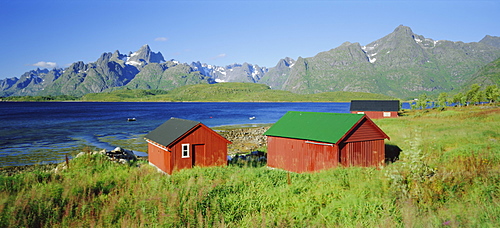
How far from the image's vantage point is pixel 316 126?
25141mm

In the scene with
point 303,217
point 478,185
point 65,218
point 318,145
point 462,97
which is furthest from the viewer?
point 462,97

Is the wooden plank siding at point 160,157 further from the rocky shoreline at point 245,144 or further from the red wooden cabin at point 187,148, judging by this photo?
the rocky shoreline at point 245,144

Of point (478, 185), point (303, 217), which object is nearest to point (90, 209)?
point (303, 217)

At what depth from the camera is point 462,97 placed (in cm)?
9944

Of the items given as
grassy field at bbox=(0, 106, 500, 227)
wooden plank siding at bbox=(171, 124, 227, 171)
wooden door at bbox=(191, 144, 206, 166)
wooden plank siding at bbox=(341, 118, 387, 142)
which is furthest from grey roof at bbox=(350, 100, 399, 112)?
grassy field at bbox=(0, 106, 500, 227)

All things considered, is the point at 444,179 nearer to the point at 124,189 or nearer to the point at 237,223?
the point at 237,223

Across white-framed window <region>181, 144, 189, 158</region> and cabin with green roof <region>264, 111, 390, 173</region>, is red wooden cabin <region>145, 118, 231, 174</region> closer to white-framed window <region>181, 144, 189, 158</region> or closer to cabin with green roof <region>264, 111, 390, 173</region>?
white-framed window <region>181, 144, 189, 158</region>

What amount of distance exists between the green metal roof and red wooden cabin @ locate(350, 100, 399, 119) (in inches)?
1964

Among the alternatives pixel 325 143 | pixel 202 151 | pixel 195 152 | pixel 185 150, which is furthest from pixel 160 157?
pixel 325 143

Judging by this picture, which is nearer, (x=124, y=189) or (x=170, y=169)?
(x=124, y=189)

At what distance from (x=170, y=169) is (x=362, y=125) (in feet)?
51.5

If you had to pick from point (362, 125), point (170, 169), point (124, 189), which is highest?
point (362, 125)

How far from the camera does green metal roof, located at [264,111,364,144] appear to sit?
23.3 m

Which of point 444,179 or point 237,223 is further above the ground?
point 444,179
